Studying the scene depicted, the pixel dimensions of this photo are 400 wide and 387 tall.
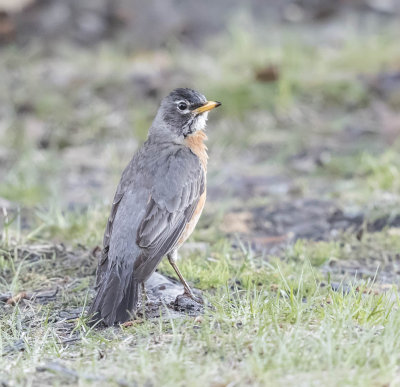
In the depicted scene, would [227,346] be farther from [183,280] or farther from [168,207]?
[168,207]

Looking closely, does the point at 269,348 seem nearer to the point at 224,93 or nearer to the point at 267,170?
the point at 267,170

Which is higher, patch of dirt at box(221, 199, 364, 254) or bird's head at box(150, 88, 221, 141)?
bird's head at box(150, 88, 221, 141)

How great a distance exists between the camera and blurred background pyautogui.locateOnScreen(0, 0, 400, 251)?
696cm

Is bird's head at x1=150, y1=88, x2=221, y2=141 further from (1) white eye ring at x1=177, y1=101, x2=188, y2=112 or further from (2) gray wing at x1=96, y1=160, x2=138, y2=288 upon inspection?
(2) gray wing at x1=96, y1=160, x2=138, y2=288

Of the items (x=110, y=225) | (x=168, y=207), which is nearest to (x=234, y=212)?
(x=168, y=207)

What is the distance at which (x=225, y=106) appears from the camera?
9500 mm

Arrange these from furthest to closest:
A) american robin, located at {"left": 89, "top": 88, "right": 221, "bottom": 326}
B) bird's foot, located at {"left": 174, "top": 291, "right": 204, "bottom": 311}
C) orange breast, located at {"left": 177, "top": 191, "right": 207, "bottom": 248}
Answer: orange breast, located at {"left": 177, "top": 191, "right": 207, "bottom": 248} → bird's foot, located at {"left": 174, "top": 291, "right": 204, "bottom": 311} → american robin, located at {"left": 89, "top": 88, "right": 221, "bottom": 326}

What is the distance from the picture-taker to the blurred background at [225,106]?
274 inches

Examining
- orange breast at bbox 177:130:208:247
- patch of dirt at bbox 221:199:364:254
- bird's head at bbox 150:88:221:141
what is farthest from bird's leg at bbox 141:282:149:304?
patch of dirt at bbox 221:199:364:254

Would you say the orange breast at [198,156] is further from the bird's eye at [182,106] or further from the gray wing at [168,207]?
the bird's eye at [182,106]

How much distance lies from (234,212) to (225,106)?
2.75 meters

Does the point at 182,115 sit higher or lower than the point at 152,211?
higher

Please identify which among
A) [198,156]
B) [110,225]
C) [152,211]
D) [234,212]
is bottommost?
[234,212]

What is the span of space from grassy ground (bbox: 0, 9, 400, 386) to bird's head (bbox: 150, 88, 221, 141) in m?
0.85
